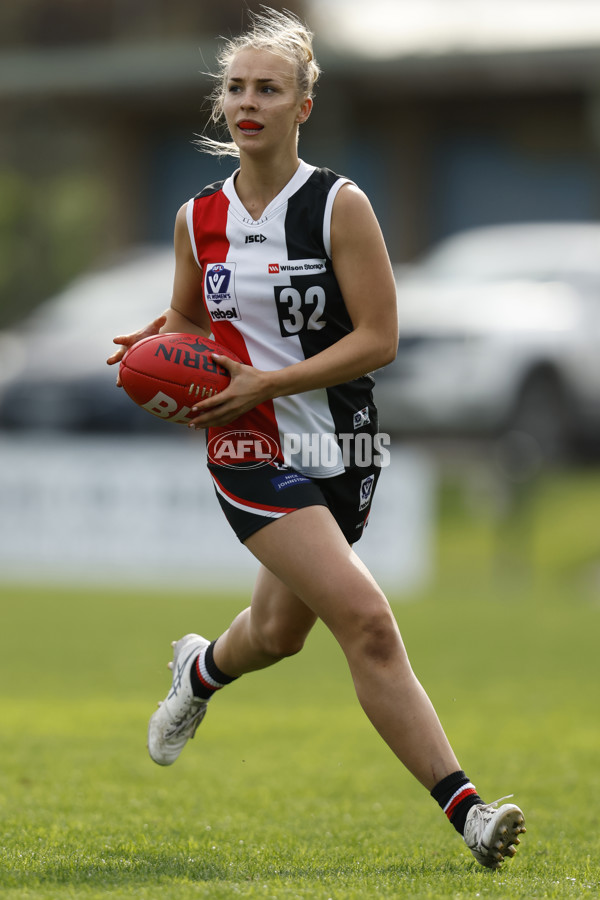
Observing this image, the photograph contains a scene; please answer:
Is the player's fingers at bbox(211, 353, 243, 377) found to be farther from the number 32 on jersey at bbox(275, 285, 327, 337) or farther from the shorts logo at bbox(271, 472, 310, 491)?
the shorts logo at bbox(271, 472, 310, 491)

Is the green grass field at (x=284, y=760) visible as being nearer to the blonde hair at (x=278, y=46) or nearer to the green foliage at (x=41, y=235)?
the blonde hair at (x=278, y=46)

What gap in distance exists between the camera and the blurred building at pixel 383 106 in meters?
20.8

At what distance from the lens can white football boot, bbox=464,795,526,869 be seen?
3824 mm

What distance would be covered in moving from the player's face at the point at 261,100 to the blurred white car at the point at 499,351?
9526 millimetres

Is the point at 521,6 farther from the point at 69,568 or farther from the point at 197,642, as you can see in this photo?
the point at 197,642

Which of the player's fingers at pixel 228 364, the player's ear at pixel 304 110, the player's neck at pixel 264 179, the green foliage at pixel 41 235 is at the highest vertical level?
the green foliage at pixel 41 235

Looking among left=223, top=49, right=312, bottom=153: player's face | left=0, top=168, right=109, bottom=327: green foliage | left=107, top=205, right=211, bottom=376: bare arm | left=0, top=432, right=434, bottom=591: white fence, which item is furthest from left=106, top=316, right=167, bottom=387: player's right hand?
left=0, top=168, right=109, bottom=327: green foliage

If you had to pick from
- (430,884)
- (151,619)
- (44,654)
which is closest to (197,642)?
(430,884)

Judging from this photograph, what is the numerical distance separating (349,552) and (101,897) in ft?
3.77

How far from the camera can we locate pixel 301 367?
13.4 feet

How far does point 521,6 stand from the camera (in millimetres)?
21516

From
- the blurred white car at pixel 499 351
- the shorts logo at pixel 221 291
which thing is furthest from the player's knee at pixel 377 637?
the blurred white car at pixel 499 351

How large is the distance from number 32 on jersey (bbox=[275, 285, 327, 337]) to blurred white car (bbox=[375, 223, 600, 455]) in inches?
374

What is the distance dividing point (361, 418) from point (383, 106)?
1865 cm
